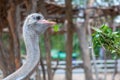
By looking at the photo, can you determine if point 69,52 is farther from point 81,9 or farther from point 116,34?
point 116,34

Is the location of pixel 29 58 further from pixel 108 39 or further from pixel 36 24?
pixel 108 39

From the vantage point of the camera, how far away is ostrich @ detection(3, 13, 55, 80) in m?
2.91

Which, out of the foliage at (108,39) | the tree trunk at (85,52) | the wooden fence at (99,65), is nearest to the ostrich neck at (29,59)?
the foliage at (108,39)

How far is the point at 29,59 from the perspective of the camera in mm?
2959

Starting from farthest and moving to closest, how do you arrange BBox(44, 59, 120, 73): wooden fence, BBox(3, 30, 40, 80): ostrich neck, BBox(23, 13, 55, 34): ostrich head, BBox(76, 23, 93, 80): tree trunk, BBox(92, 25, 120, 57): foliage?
BBox(44, 59, 120, 73): wooden fence
BBox(76, 23, 93, 80): tree trunk
BBox(92, 25, 120, 57): foliage
BBox(23, 13, 55, 34): ostrich head
BBox(3, 30, 40, 80): ostrich neck

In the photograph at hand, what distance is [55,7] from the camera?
8875 mm

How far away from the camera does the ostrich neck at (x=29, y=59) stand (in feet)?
9.52

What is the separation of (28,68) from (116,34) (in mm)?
860

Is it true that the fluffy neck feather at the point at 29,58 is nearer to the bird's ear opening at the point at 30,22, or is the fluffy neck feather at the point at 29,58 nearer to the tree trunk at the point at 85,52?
the bird's ear opening at the point at 30,22

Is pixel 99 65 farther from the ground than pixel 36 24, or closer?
closer

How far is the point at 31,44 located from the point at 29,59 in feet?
0.46

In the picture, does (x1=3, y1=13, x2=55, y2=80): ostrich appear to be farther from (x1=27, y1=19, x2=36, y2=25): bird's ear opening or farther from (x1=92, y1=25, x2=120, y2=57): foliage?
(x1=92, y1=25, x2=120, y2=57): foliage

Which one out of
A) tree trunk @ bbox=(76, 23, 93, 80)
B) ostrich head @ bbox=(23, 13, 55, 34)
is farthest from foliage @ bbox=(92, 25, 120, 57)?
tree trunk @ bbox=(76, 23, 93, 80)

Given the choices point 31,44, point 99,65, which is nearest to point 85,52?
point 31,44
